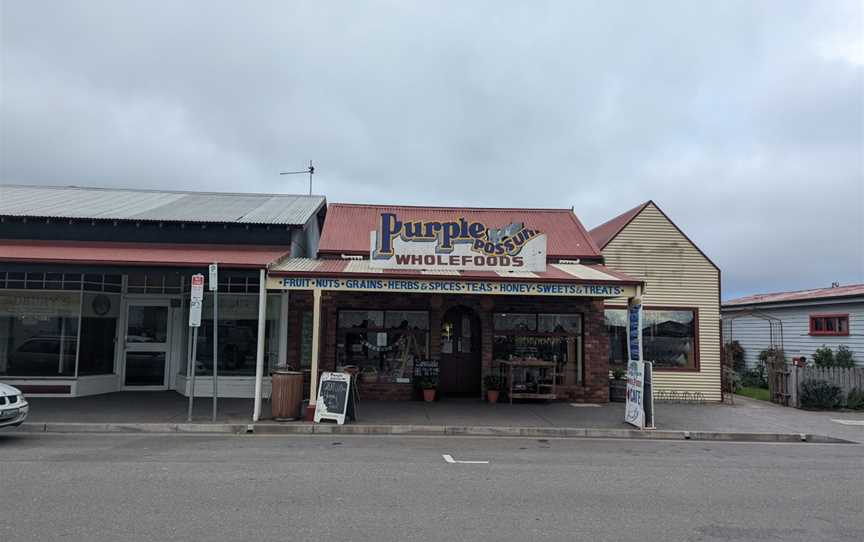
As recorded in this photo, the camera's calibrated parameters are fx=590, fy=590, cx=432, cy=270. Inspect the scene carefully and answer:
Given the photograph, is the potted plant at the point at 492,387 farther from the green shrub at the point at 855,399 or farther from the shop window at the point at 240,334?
the green shrub at the point at 855,399

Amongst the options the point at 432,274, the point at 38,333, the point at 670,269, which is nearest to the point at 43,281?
the point at 38,333

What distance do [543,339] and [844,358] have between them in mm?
11056

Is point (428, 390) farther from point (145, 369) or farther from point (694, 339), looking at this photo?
point (694, 339)

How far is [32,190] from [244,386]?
9.52 meters

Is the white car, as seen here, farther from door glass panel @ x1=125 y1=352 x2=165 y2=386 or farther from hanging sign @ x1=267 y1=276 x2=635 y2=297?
door glass panel @ x1=125 y1=352 x2=165 y2=386

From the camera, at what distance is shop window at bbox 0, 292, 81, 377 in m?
13.9

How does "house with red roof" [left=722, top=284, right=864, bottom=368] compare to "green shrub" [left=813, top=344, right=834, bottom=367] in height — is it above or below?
above

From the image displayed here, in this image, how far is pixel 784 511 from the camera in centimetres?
609

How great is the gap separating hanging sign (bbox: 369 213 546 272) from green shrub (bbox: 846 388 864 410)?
9.16 m

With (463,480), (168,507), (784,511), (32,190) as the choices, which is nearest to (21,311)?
(32,190)

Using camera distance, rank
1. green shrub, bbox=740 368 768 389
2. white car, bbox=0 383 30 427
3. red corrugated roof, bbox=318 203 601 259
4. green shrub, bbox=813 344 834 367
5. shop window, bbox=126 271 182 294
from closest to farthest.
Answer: white car, bbox=0 383 30 427
shop window, bbox=126 271 182 294
red corrugated roof, bbox=318 203 601 259
green shrub, bbox=813 344 834 367
green shrub, bbox=740 368 768 389

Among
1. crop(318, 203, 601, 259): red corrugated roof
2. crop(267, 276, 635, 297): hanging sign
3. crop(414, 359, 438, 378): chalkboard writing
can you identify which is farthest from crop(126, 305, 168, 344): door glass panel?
crop(414, 359, 438, 378): chalkboard writing

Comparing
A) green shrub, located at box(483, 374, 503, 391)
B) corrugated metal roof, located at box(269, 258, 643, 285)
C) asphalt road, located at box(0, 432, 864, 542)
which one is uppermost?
corrugated metal roof, located at box(269, 258, 643, 285)

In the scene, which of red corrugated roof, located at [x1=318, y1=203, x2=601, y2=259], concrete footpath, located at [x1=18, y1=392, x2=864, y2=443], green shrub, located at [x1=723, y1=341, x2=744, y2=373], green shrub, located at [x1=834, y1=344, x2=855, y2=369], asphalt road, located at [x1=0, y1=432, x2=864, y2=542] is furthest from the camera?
green shrub, located at [x1=723, y1=341, x2=744, y2=373]
